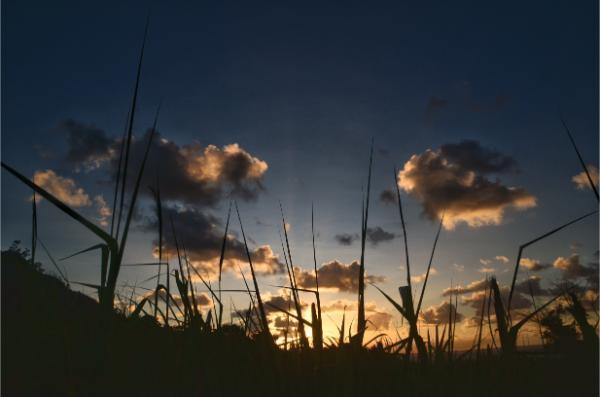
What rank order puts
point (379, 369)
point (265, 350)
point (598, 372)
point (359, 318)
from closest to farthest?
point (265, 350), point (359, 318), point (379, 369), point (598, 372)

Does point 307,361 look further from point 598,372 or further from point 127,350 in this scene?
point 598,372

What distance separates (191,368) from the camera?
2404 mm

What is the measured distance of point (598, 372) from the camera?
3.52 meters

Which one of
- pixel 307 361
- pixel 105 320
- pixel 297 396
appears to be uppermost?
pixel 105 320

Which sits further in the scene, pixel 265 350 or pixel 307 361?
pixel 307 361

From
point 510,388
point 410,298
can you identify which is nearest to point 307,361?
point 410,298

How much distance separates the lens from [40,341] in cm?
307

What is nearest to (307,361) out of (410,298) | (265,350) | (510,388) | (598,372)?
(265,350)

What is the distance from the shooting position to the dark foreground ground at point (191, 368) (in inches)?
90.7

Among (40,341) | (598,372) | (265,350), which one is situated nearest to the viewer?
(265,350)

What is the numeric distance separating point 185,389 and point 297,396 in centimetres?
55

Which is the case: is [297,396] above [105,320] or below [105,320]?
below

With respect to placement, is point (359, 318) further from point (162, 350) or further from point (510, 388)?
point (162, 350)

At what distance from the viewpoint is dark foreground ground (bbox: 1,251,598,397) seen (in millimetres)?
2305
